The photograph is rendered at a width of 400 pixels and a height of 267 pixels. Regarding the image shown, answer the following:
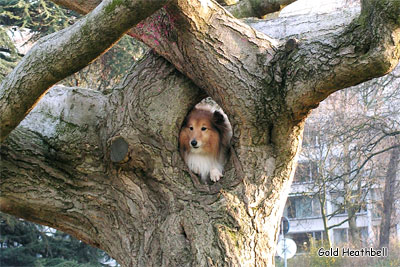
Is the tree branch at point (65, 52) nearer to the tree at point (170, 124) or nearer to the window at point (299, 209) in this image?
the tree at point (170, 124)

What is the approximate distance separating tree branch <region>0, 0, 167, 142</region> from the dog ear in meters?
2.40

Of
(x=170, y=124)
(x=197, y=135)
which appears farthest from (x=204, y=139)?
(x=170, y=124)

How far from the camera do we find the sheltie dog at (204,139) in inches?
230

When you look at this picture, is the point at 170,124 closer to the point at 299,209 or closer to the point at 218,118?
the point at 218,118

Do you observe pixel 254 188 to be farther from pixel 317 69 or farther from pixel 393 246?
pixel 393 246

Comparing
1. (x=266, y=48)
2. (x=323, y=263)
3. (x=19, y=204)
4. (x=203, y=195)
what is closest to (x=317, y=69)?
(x=266, y=48)

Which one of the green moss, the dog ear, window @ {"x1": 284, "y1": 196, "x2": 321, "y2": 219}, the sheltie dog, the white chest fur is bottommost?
the white chest fur

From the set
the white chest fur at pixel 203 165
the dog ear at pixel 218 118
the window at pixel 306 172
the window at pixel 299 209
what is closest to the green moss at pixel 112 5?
the white chest fur at pixel 203 165

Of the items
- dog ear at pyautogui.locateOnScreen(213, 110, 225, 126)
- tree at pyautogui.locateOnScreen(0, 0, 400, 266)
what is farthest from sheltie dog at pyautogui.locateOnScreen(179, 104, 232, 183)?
tree at pyautogui.locateOnScreen(0, 0, 400, 266)

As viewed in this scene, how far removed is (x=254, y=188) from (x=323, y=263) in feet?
46.0

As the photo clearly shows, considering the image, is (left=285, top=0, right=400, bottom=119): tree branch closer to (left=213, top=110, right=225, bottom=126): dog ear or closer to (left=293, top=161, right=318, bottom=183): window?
(left=213, top=110, right=225, bottom=126): dog ear

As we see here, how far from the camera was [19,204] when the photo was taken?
547 centimetres

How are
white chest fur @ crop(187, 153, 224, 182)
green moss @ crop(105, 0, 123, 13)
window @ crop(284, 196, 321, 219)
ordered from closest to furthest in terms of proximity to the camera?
green moss @ crop(105, 0, 123, 13)
white chest fur @ crop(187, 153, 224, 182)
window @ crop(284, 196, 321, 219)

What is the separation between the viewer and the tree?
413 centimetres
